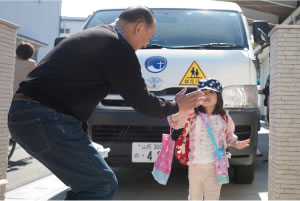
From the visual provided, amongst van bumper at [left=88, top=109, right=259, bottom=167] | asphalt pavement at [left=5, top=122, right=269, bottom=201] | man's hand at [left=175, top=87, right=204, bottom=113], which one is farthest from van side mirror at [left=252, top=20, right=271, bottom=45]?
man's hand at [left=175, top=87, right=204, bottom=113]

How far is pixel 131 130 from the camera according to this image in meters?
3.79

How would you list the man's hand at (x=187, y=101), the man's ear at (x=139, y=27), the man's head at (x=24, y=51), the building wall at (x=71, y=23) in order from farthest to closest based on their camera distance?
the building wall at (x=71, y=23)
the man's head at (x=24, y=51)
the man's hand at (x=187, y=101)
the man's ear at (x=139, y=27)

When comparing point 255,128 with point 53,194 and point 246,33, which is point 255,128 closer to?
point 246,33

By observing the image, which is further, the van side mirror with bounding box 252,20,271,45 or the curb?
the van side mirror with bounding box 252,20,271,45

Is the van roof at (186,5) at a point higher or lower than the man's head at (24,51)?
higher

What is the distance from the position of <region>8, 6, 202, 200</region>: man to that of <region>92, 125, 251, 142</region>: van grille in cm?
183

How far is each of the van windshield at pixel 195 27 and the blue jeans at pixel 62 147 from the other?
252 cm

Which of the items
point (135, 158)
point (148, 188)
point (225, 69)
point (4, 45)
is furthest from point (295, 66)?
point (4, 45)

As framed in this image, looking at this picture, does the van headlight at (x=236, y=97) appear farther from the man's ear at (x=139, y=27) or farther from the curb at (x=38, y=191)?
the curb at (x=38, y=191)

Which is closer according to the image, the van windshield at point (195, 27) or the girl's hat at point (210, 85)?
the girl's hat at point (210, 85)

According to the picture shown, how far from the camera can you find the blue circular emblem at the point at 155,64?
3.81 m

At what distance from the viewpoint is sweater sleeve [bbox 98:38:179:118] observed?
1.84 metres

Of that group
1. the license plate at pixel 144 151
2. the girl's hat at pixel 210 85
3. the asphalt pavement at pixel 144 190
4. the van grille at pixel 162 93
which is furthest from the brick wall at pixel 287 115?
the license plate at pixel 144 151

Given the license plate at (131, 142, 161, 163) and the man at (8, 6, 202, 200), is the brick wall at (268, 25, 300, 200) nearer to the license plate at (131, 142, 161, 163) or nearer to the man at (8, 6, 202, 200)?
the license plate at (131, 142, 161, 163)
